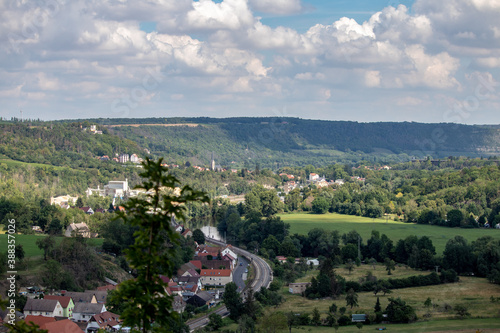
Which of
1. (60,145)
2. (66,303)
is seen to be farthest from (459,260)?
(60,145)

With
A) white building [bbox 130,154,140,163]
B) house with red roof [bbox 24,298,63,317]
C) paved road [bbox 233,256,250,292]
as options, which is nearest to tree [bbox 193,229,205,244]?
A: paved road [bbox 233,256,250,292]

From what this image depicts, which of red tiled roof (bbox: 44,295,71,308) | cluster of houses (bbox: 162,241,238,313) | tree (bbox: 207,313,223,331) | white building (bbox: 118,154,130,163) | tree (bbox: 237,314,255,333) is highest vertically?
white building (bbox: 118,154,130,163)

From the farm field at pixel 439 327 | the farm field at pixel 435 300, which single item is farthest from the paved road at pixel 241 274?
the farm field at pixel 439 327

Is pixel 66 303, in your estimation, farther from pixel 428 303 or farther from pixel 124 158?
pixel 124 158

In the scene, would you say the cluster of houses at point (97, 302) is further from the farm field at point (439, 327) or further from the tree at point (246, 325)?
the farm field at point (439, 327)

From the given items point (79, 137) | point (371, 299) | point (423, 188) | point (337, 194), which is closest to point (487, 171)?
point (423, 188)

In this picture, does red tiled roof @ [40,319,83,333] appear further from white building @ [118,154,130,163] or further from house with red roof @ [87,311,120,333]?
white building @ [118,154,130,163]

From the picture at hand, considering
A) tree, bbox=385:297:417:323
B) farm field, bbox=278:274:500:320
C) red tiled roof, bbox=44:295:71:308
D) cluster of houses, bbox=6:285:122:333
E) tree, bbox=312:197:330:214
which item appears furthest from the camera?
tree, bbox=312:197:330:214
